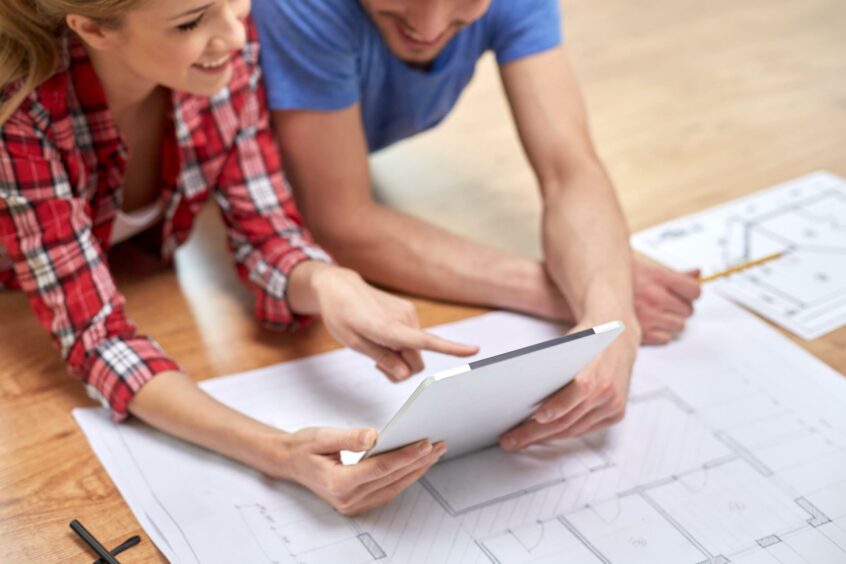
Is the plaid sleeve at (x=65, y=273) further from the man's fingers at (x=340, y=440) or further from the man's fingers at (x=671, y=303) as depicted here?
the man's fingers at (x=671, y=303)

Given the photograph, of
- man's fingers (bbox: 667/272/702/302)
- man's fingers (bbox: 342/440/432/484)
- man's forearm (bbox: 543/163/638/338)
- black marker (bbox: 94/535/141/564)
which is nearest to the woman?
man's fingers (bbox: 342/440/432/484)

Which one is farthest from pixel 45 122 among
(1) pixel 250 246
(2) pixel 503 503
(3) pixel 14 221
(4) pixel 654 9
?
(4) pixel 654 9

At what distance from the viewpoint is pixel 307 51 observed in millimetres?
1146

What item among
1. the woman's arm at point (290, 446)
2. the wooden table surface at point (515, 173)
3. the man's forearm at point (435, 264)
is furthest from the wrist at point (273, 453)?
the man's forearm at point (435, 264)

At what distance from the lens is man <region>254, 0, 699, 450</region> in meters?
1.14

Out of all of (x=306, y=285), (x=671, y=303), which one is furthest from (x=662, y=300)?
(x=306, y=285)

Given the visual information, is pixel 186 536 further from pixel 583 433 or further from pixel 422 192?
pixel 422 192

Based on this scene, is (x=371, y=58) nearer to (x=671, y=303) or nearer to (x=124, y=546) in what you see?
(x=671, y=303)

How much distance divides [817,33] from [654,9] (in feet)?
0.96

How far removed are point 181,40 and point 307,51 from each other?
0.20 meters

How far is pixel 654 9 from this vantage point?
6.54 feet

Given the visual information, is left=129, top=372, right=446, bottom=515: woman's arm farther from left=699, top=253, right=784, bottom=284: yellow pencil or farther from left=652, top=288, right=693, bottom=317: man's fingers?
left=699, top=253, right=784, bottom=284: yellow pencil

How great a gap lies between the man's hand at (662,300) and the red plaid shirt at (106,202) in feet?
1.15

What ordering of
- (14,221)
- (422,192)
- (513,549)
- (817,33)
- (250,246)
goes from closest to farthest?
(513,549) → (14,221) → (250,246) → (422,192) → (817,33)
